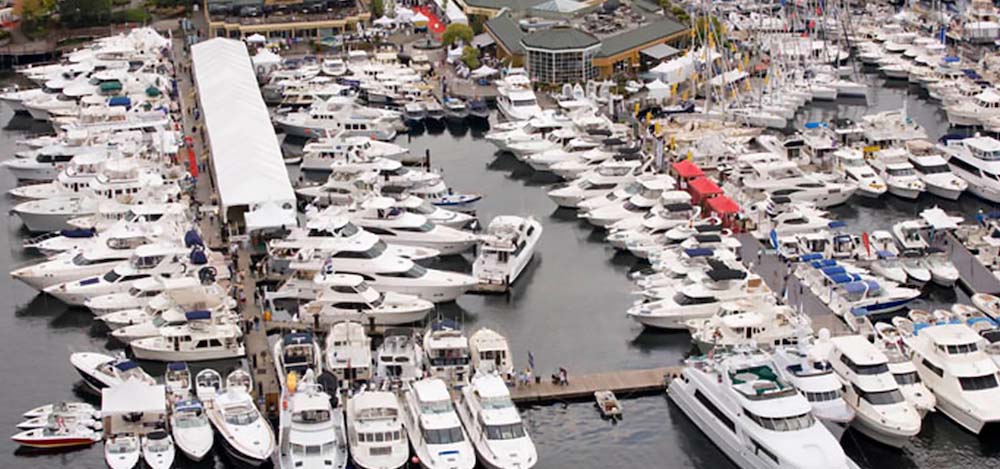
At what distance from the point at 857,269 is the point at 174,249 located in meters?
28.5

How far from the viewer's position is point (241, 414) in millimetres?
46438

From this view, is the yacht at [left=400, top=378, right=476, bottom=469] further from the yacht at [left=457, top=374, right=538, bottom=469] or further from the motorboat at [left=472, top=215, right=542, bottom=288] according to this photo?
the motorboat at [left=472, top=215, right=542, bottom=288]

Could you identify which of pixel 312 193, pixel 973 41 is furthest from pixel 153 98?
pixel 973 41

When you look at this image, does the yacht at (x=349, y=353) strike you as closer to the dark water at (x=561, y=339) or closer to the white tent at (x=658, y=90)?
the dark water at (x=561, y=339)

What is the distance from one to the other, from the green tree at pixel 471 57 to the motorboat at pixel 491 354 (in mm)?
48267

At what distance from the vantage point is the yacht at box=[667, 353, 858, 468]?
4342cm

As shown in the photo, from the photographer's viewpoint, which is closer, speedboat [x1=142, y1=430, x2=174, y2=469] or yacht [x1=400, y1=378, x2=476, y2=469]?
yacht [x1=400, y1=378, x2=476, y2=469]

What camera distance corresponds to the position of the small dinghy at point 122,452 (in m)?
44.1

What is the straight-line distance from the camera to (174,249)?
59.1 m

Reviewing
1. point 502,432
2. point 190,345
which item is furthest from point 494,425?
point 190,345

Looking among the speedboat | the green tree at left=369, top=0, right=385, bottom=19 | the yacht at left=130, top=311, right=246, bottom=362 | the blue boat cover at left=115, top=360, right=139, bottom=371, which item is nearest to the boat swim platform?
the yacht at left=130, top=311, right=246, bottom=362

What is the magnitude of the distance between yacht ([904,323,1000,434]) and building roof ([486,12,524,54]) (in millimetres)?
52301

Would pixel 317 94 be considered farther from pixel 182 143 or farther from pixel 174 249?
pixel 174 249

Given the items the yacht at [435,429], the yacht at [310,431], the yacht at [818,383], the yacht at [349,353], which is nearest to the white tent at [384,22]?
the yacht at [349,353]
